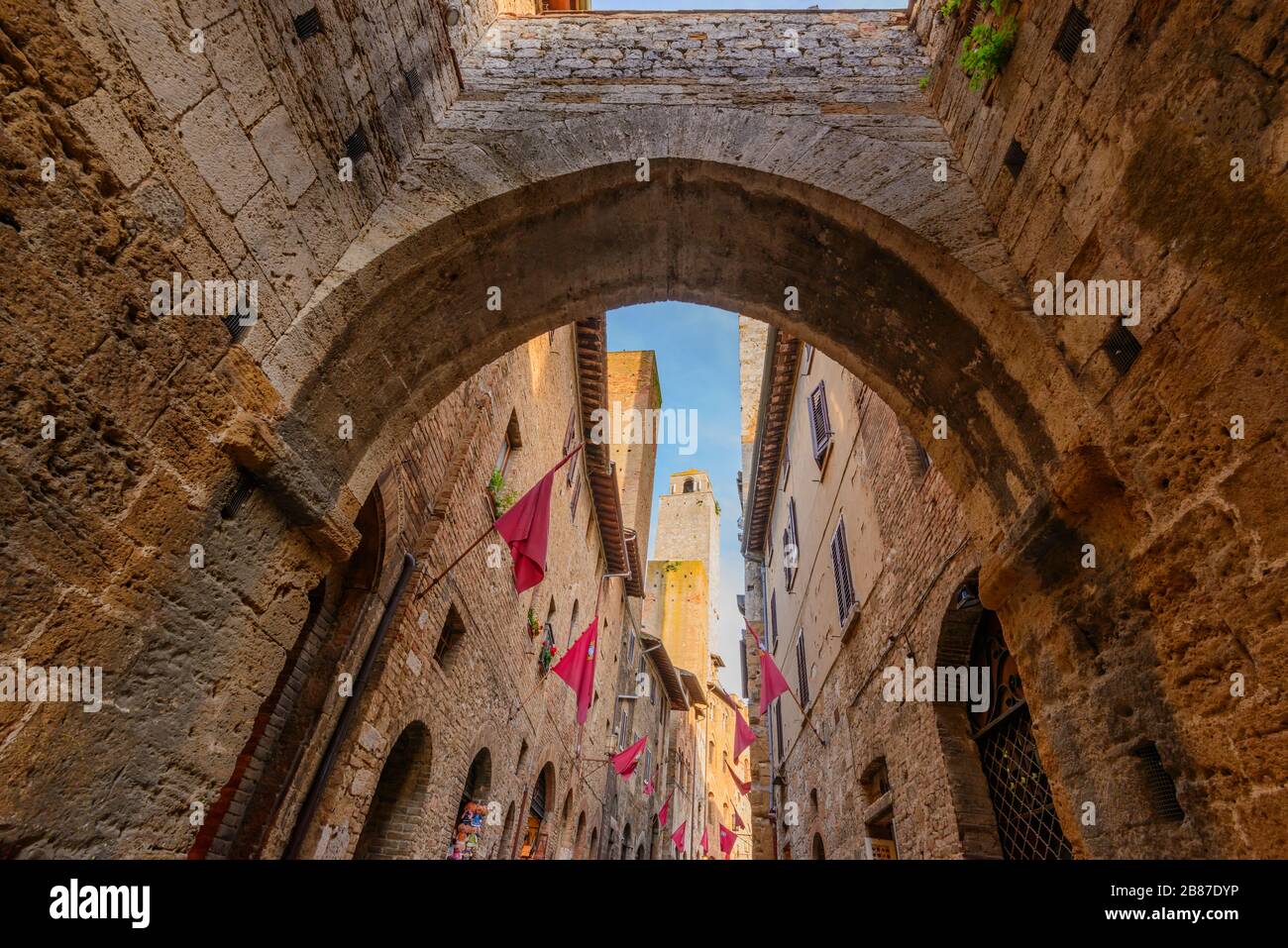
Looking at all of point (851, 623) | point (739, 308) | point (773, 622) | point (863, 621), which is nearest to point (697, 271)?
point (739, 308)

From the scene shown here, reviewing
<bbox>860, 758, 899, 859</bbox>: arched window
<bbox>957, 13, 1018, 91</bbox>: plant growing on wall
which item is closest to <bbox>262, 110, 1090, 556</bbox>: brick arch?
<bbox>957, 13, 1018, 91</bbox>: plant growing on wall

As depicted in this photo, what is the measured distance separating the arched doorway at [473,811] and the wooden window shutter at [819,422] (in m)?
6.53

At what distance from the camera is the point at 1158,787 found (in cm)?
233

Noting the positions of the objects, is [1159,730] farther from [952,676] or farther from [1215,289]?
[952,676]

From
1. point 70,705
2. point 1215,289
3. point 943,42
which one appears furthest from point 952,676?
point 70,705

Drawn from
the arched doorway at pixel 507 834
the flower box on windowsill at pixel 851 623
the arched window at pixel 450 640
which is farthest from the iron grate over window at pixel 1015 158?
the arched doorway at pixel 507 834

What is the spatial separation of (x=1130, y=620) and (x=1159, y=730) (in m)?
0.40

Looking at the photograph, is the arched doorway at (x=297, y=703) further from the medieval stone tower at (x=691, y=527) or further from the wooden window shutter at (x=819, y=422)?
the medieval stone tower at (x=691, y=527)

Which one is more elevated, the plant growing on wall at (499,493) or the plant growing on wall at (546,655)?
the plant growing on wall at (499,493)

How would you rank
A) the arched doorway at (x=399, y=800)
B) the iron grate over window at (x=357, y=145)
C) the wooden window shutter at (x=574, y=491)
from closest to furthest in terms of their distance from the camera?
the iron grate over window at (x=357, y=145) < the arched doorway at (x=399, y=800) < the wooden window shutter at (x=574, y=491)

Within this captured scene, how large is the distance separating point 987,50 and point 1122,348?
1850 millimetres

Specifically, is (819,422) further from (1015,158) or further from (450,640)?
(1015,158)

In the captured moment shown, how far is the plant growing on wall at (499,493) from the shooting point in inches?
317

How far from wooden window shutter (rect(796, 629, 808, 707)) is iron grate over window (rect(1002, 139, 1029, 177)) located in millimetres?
9261
